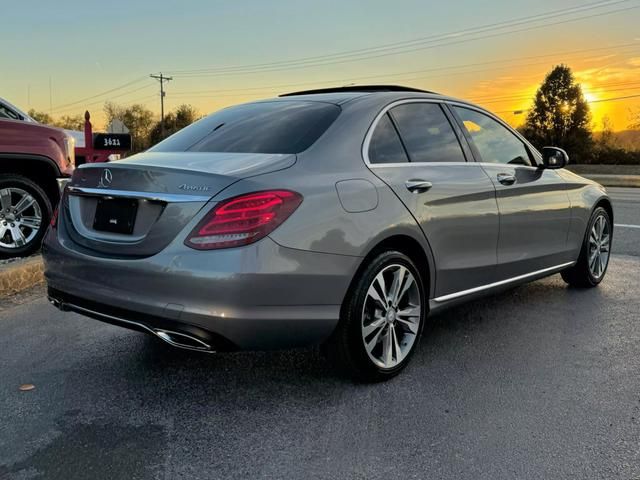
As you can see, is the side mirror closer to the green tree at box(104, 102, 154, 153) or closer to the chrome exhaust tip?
the chrome exhaust tip

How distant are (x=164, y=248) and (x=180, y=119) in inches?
3562

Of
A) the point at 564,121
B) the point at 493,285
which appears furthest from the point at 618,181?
the point at 564,121

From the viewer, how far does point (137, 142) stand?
8506 cm

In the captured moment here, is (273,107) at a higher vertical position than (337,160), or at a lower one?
higher

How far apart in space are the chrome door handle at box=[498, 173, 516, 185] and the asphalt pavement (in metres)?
1.07

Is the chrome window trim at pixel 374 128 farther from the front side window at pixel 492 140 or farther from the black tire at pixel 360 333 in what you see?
the black tire at pixel 360 333

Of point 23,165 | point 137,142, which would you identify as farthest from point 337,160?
point 137,142

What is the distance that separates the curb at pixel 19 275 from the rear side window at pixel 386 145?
365 cm

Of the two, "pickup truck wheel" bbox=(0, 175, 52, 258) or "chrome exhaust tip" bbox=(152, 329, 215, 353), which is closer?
"chrome exhaust tip" bbox=(152, 329, 215, 353)

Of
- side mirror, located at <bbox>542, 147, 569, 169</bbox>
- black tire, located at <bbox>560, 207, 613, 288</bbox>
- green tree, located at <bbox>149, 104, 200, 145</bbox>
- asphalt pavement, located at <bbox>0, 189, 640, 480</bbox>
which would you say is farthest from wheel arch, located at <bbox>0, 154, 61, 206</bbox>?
green tree, located at <bbox>149, 104, 200, 145</bbox>

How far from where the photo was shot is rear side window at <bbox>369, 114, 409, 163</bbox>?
347cm

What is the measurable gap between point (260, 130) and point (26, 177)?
13.9ft

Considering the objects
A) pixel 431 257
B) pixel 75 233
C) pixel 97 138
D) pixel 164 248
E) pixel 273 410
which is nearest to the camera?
pixel 164 248

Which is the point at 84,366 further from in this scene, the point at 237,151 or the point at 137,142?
the point at 137,142
